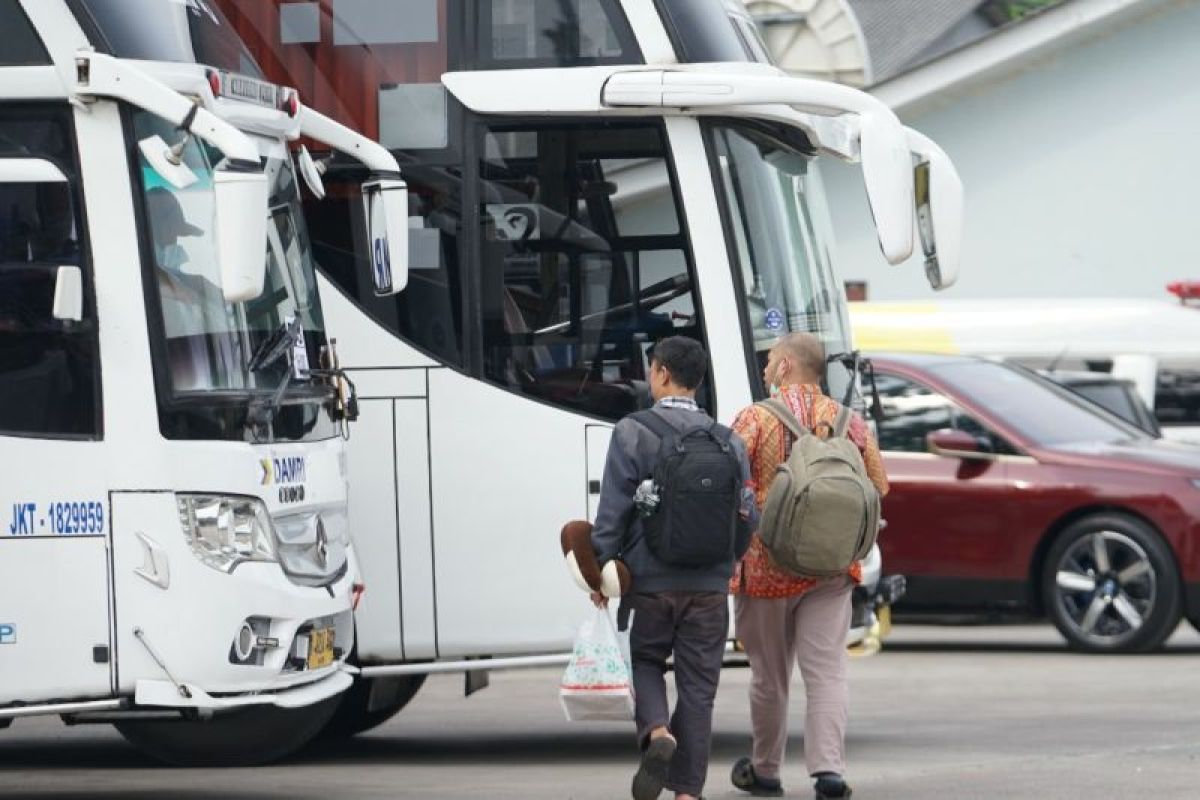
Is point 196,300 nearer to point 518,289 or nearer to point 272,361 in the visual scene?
point 272,361

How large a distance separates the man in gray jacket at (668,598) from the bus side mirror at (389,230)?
4.78ft

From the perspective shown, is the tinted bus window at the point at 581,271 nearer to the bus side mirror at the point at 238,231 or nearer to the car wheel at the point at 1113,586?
the bus side mirror at the point at 238,231

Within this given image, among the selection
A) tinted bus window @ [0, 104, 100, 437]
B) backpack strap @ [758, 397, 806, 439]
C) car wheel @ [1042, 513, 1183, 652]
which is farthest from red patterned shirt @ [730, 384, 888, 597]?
car wheel @ [1042, 513, 1183, 652]

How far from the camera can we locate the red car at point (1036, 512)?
1628 centimetres

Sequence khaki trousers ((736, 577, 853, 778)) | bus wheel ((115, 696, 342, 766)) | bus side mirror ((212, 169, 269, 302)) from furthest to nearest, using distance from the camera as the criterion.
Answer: bus wheel ((115, 696, 342, 766)) < khaki trousers ((736, 577, 853, 778)) < bus side mirror ((212, 169, 269, 302))

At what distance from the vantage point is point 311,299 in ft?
34.4

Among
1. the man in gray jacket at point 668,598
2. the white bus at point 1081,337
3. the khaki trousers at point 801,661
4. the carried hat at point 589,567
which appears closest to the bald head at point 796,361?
the man in gray jacket at point 668,598

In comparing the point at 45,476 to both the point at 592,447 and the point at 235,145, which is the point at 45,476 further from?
the point at 592,447

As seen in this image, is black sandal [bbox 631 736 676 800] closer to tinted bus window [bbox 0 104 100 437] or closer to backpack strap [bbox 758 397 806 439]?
backpack strap [bbox 758 397 806 439]

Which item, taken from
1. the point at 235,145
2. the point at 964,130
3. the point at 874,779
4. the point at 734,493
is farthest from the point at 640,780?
the point at 964,130

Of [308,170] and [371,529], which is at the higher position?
[308,170]

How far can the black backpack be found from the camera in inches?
374

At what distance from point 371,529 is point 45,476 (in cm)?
232

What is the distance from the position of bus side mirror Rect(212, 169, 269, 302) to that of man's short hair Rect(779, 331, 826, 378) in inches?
89.9
